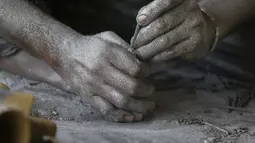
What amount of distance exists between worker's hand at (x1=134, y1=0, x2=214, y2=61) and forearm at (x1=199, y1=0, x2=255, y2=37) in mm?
125

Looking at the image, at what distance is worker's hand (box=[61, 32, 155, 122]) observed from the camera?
105 cm

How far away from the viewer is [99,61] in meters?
1.07

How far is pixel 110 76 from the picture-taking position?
1060mm

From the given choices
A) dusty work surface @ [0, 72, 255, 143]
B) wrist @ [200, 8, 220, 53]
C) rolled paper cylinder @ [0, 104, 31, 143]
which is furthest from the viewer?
→ wrist @ [200, 8, 220, 53]

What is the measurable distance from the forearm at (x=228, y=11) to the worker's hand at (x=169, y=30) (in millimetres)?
125

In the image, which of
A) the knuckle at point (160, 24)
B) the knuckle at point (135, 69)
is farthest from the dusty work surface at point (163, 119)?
the knuckle at point (160, 24)

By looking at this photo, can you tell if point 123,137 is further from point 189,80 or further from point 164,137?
point 189,80

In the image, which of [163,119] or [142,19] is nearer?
[142,19]

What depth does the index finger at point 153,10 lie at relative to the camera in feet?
3.32

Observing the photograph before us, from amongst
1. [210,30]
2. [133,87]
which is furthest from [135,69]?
[210,30]

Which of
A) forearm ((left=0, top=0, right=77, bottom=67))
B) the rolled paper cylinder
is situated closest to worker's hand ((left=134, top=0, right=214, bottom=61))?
forearm ((left=0, top=0, right=77, bottom=67))

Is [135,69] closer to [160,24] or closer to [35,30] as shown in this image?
[160,24]

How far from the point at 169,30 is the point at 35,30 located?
381mm

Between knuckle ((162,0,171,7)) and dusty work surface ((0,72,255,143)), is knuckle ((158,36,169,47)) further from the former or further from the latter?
dusty work surface ((0,72,255,143))
